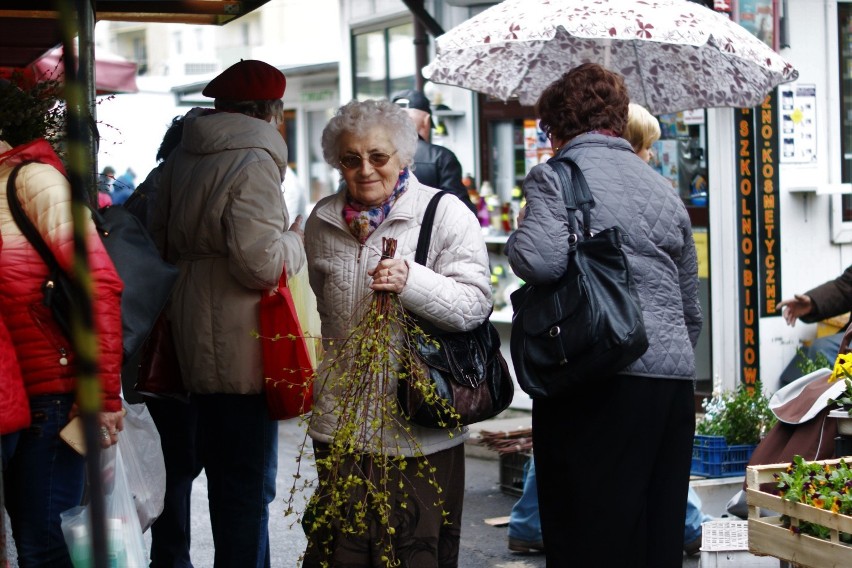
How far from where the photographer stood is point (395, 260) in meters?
3.65

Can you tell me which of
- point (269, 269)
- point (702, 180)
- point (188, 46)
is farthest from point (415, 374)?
point (188, 46)

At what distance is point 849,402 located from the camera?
4.39m

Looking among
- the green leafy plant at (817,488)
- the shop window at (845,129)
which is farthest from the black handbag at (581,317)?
the shop window at (845,129)

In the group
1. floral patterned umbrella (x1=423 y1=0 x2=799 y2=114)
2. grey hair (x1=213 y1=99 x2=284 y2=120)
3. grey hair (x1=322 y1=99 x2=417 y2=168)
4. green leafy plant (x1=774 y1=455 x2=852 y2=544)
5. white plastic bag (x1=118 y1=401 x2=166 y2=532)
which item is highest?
floral patterned umbrella (x1=423 y1=0 x2=799 y2=114)

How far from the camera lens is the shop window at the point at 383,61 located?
39.1ft

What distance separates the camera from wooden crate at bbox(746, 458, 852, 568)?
373 cm

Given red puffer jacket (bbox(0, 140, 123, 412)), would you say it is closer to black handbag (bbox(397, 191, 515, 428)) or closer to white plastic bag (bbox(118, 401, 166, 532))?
white plastic bag (bbox(118, 401, 166, 532))

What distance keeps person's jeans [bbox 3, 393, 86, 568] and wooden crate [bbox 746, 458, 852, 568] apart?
86.8 inches

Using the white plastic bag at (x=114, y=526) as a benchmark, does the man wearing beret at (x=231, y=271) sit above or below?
above

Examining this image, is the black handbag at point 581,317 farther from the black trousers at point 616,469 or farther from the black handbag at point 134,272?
the black handbag at point 134,272

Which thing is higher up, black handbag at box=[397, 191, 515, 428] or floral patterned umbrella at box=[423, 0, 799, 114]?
floral patterned umbrella at box=[423, 0, 799, 114]

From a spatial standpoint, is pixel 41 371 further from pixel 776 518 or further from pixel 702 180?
pixel 702 180

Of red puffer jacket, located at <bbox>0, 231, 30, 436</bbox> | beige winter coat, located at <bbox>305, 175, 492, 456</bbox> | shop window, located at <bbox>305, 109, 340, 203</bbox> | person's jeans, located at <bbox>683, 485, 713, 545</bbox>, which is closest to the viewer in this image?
red puffer jacket, located at <bbox>0, 231, 30, 436</bbox>

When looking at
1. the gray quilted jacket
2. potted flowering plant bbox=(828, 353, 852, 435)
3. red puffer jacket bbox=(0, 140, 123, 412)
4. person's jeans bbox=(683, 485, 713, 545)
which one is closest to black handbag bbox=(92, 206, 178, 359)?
red puffer jacket bbox=(0, 140, 123, 412)
